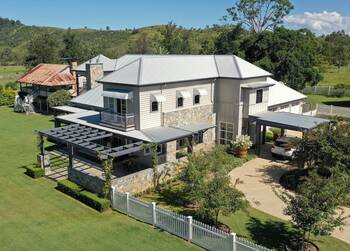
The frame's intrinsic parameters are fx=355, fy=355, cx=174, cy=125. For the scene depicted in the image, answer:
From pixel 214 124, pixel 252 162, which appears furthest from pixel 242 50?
pixel 252 162

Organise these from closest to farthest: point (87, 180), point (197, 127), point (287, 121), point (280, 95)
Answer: point (87, 180) < point (197, 127) < point (287, 121) < point (280, 95)

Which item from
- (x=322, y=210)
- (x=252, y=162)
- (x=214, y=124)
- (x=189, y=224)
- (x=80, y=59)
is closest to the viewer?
(x=322, y=210)

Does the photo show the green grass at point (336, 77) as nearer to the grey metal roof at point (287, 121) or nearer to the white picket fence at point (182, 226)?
the grey metal roof at point (287, 121)

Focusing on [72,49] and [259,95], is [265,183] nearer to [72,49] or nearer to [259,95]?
[259,95]

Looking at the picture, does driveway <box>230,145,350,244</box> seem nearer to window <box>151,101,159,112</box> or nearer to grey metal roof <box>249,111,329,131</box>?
grey metal roof <box>249,111,329,131</box>

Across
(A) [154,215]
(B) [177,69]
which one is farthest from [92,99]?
(A) [154,215]

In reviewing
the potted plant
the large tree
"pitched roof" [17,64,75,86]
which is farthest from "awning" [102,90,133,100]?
the large tree

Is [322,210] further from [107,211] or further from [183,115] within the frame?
[183,115]
